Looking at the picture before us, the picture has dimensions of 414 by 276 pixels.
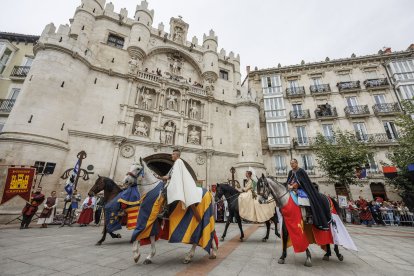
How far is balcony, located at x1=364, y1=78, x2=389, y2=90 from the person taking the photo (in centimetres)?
2194

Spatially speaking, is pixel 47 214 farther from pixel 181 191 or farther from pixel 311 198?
pixel 311 198

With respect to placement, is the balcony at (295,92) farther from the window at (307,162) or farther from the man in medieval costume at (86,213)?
the man in medieval costume at (86,213)

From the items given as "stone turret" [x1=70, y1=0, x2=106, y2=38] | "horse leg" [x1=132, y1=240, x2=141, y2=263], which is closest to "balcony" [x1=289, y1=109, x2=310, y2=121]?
"horse leg" [x1=132, y1=240, x2=141, y2=263]

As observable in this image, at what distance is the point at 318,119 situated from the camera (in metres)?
22.0

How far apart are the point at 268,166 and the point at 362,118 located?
12.4 meters

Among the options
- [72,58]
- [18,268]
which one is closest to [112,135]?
[72,58]

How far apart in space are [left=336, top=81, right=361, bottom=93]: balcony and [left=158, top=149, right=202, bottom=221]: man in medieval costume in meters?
26.4

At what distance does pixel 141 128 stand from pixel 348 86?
25.4 m

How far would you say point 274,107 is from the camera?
2370 centimetres

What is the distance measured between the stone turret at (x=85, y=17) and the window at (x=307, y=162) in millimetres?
25988

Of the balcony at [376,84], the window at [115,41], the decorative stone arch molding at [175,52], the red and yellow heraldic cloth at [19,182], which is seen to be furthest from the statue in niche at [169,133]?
the balcony at [376,84]

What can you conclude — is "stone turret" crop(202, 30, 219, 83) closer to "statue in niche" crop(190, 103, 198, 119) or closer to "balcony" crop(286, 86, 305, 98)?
"statue in niche" crop(190, 103, 198, 119)

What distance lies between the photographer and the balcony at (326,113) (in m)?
21.7

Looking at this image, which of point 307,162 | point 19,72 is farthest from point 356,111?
point 19,72
